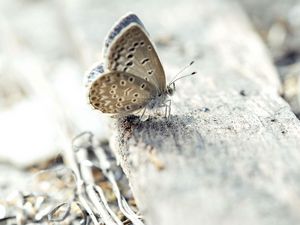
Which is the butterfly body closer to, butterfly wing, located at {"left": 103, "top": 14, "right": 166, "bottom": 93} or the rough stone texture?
butterfly wing, located at {"left": 103, "top": 14, "right": 166, "bottom": 93}

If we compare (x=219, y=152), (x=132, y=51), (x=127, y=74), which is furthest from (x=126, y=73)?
(x=219, y=152)

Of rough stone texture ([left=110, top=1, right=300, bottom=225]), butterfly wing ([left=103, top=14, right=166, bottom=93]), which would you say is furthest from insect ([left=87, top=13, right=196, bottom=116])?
rough stone texture ([left=110, top=1, right=300, bottom=225])

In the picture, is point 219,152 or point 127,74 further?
point 127,74

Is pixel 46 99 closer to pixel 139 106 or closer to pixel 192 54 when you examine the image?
pixel 192 54

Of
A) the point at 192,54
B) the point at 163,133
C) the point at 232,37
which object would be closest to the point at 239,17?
the point at 232,37

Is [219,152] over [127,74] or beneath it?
beneath

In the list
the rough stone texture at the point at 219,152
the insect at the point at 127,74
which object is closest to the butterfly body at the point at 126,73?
the insect at the point at 127,74

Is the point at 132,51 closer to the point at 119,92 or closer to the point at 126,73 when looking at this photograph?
the point at 126,73
